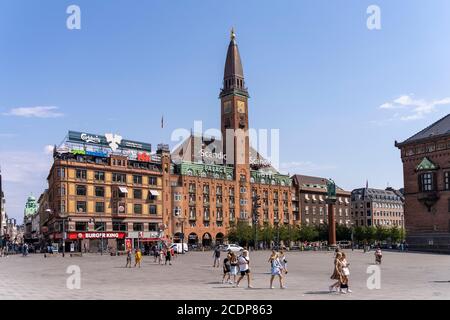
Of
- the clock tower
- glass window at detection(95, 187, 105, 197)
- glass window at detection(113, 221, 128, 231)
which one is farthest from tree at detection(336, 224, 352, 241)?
glass window at detection(95, 187, 105, 197)

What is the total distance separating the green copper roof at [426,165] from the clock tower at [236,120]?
5034cm

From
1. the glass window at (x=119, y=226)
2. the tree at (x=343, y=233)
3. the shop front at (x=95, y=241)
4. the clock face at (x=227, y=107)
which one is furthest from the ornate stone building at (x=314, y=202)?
the shop front at (x=95, y=241)

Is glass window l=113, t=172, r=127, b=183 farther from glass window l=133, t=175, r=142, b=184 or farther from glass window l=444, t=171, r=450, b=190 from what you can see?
glass window l=444, t=171, r=450, b=190

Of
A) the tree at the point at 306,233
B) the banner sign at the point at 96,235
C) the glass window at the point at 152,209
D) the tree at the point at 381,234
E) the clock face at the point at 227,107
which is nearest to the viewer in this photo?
the banner sign at the point at 96,235

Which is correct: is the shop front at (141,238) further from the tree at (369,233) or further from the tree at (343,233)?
the tree at (369,233)

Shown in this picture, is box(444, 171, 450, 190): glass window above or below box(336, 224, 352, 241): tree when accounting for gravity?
above

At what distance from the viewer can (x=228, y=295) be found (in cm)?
2288

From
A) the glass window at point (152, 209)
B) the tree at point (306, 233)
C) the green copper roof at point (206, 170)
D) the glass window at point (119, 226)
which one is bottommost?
the tree at point (306, 233)

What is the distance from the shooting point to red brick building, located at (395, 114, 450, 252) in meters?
81.9

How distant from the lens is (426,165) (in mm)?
84250

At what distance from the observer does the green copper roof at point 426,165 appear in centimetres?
8361

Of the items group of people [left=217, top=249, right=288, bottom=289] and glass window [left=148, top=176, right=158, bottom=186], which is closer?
group of people [left=217, top=249, right=288, bottom=289]

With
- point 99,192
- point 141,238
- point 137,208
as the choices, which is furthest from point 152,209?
point 99,192
